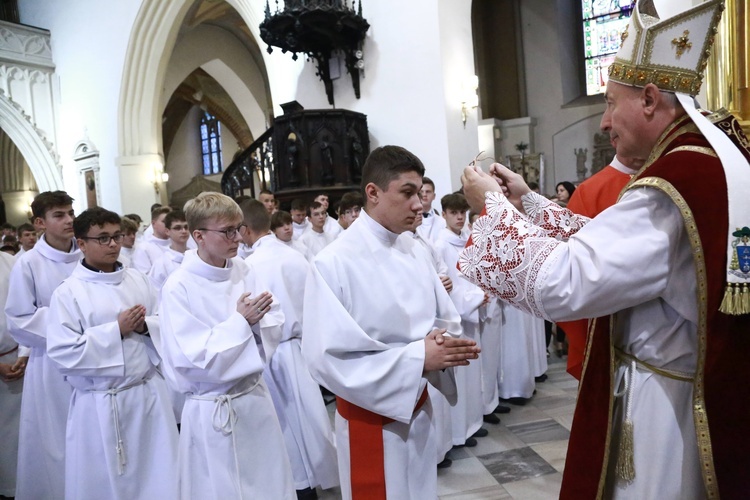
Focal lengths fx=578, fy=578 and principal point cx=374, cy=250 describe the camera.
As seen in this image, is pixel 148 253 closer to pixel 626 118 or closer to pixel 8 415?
pixel 8 415

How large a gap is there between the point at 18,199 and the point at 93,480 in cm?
2167

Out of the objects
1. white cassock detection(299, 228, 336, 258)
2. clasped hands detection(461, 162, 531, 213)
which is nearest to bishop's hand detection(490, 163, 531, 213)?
clasped hands detection(461, 162, 531, 213)

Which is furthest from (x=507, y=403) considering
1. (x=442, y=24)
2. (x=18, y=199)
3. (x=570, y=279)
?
(x=18, y=199)

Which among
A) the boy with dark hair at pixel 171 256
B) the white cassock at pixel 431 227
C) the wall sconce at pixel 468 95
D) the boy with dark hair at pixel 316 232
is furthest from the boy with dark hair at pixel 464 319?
the wall sconce at pixel 468 95

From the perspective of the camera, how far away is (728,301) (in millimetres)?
1313

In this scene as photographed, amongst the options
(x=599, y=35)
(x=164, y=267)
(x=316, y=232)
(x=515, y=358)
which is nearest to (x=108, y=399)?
(x=164, y=267)

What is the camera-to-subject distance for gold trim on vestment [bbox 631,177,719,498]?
53.7 inches

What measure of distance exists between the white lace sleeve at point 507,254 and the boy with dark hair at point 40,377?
3179 millimetres

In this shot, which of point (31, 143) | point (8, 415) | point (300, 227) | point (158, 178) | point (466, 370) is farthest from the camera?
point (31, 143)

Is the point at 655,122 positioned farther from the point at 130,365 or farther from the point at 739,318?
the point at 130,365

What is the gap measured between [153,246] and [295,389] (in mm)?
3732

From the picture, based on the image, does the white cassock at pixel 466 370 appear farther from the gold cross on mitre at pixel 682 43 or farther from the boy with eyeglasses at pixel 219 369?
the gold cross on mitre at pixel 682 43

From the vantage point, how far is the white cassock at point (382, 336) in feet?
7.04

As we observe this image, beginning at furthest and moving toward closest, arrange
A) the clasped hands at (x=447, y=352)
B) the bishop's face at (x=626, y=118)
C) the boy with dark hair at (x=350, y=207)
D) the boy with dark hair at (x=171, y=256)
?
1. the boy with dark hair at (x=350, y=207)
2. the boy with dark hair at (x=171, y=256)
3. the clasped hands at (x=447, y=352)
4. the bishop's face at (x=626, y=118)
